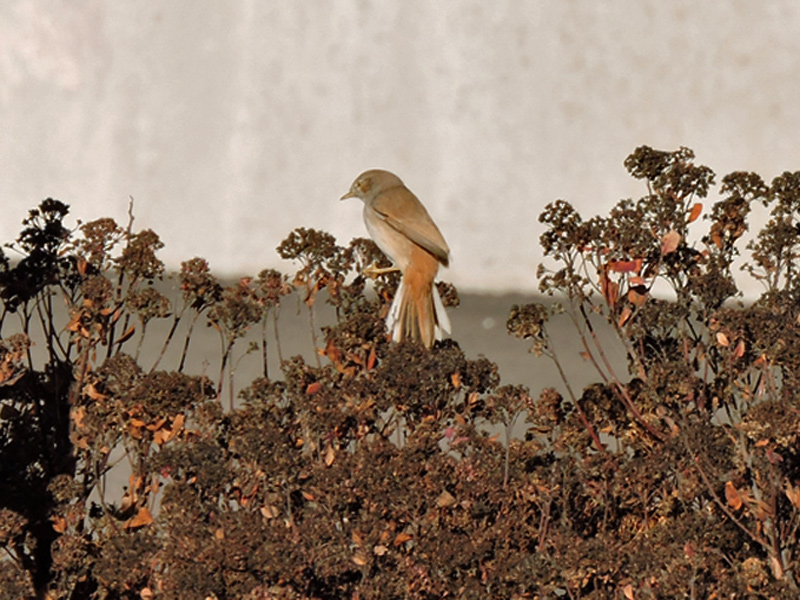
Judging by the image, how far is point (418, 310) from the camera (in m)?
3.10

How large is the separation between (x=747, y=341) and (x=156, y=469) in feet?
3.34

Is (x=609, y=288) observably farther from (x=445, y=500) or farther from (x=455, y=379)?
(x=445, y=500)

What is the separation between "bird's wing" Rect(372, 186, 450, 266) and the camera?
322 cm

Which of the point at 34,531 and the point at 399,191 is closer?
the point at 34,531

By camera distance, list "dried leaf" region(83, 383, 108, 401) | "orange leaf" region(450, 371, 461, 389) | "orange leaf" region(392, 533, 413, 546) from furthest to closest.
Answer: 1. "dried leaf" region(83, 383, 108, 401)
2. "orange leaf" region(450, 371, 461, 389)
3. "orange leaf" region(392, 533, 413, 546)

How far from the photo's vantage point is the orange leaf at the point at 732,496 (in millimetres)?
2213

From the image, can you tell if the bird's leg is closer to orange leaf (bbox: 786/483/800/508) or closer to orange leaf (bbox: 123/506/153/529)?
orange leaf (bbox: 123/506/153/529)

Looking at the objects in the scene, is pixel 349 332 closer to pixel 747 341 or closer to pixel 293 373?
pixel 293 373

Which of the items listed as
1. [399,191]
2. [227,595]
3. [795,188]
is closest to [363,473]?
[227,595]

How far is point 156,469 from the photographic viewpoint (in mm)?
2186

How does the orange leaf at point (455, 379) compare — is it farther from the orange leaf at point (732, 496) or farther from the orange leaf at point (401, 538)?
the orange leaf at point (732, 496)

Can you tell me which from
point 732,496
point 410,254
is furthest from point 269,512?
point 410,254

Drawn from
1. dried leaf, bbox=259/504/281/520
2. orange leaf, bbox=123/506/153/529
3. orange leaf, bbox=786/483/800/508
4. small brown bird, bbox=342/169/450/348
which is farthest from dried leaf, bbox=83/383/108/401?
orange leaf, bbox=786/483/800/508

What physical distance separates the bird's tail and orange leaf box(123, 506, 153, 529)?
0.74m
